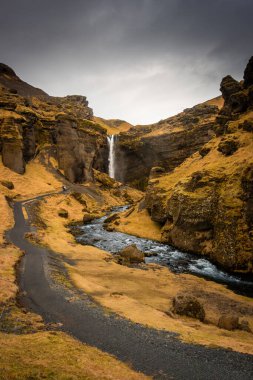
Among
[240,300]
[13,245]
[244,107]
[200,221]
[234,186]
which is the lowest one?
[240,300]

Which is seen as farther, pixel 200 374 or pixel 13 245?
pixel 13 245

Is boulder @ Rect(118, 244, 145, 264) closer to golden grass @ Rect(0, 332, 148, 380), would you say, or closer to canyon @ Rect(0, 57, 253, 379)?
canyon @ Rect(0, 57, 253, 379)

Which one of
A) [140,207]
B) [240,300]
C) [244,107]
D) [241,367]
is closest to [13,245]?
[240,300]

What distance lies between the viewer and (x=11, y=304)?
667 inches

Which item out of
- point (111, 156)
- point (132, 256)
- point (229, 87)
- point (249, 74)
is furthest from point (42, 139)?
point (132, 256)

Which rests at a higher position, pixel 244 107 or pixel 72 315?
pixel 244 107

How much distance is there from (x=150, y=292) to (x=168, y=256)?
587 inches

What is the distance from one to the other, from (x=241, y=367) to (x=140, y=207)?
4955cm

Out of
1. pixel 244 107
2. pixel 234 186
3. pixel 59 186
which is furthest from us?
pixel 59 186

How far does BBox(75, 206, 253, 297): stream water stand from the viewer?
29484mm

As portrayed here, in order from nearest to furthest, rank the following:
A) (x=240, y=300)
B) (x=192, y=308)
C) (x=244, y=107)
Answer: (x=192, y=308) → (x=240, y=300) → (x=244, y=107)

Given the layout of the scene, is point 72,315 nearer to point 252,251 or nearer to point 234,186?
point 252,251

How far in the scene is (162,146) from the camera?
120688 millimetres

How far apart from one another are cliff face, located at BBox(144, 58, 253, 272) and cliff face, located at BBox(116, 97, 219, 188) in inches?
2120
